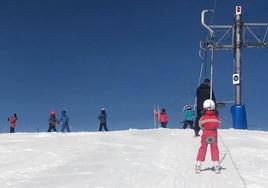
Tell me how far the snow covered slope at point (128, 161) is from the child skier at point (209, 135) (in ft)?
0.97

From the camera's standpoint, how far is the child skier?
461 inches

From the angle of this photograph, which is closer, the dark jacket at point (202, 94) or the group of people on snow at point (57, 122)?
the dark jacket at point (202, 94)

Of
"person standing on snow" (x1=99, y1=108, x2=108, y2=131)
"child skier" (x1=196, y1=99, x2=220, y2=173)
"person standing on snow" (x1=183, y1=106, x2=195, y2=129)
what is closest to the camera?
"child skier" (x1=196, y1=99, x2=220, y2=173)

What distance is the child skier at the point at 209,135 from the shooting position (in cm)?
1170

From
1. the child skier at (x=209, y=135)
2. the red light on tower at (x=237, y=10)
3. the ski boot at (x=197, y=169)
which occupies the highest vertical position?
the red light on tower at (x=237, y=10)

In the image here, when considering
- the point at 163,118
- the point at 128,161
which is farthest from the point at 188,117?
the point at 128,161

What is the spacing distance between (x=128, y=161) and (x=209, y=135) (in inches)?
88.4

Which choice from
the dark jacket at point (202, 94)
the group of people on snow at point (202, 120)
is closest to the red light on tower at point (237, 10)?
the group of people on snow at point (202, 120)

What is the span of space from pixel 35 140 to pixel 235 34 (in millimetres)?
14589

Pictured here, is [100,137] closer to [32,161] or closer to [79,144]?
[79,144]

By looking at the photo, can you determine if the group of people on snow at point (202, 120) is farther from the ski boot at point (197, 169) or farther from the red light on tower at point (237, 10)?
the red light on tower at point (237, 10)

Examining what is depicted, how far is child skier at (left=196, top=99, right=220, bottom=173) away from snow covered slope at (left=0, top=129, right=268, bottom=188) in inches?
11.7

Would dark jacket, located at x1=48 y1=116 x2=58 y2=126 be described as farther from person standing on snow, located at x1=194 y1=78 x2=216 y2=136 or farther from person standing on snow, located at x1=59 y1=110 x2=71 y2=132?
person standing on snow, located at x1=194 y1=78 x2=216 y2=136

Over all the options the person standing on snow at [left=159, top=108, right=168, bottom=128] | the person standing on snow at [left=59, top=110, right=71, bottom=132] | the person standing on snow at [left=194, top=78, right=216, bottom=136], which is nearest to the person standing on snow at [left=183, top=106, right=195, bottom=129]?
the person standing on snow at [left=159, top=108, right=168, bottom=128]
